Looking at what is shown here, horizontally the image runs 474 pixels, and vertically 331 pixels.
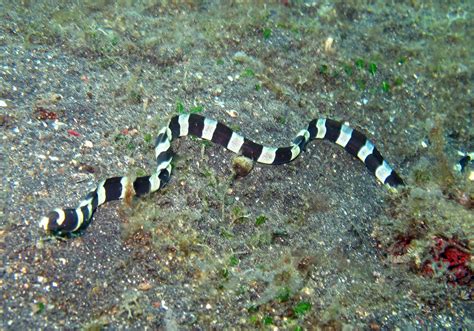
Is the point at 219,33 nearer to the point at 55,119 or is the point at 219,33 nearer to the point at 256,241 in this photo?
the point at 55,119

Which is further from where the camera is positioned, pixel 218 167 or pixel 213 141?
pixel 213 141

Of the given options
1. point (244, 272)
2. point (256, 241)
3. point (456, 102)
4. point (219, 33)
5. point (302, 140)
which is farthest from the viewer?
point (456, 102)

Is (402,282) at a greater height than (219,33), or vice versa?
(219,33)

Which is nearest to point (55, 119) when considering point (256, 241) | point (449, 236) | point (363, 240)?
point (256, 241)
